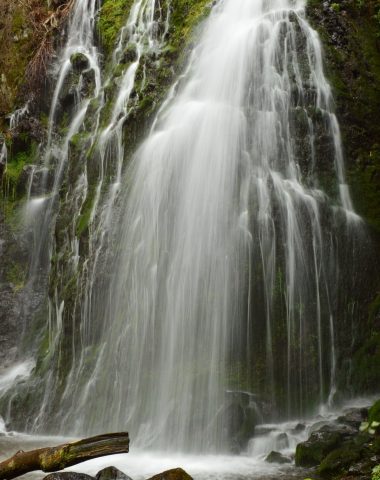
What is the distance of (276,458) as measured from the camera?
6.64 meters

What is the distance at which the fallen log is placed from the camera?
4656mm

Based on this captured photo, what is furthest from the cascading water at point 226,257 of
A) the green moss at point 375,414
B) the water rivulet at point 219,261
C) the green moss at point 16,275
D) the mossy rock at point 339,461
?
the green moss at point 16,275

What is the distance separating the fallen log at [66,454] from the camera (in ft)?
15.3

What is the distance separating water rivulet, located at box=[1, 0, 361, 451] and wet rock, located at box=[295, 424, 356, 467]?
3.87ft

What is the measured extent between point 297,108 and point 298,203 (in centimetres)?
193

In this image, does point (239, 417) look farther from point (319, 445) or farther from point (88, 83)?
point (88, 83)

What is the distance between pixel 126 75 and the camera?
507 inches

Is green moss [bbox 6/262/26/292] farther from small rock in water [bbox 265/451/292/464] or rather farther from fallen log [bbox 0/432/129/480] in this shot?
fallen log [bbox 0/432/129/480]

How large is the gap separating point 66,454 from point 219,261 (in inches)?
175

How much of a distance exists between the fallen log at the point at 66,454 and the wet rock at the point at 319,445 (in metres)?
2.47

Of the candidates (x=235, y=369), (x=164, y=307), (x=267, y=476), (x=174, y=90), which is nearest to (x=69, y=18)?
(x=174, y=90)

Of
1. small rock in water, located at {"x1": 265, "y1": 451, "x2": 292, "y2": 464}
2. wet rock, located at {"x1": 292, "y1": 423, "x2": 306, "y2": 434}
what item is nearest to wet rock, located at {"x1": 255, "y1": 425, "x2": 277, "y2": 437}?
wet rock, located at {"x1": 292, "y1": 423, "x2": 306, "y2": 434}

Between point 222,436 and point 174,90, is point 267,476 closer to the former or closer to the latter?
point 222,436

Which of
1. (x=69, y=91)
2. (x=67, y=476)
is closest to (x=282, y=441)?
(x=67, y=476)
